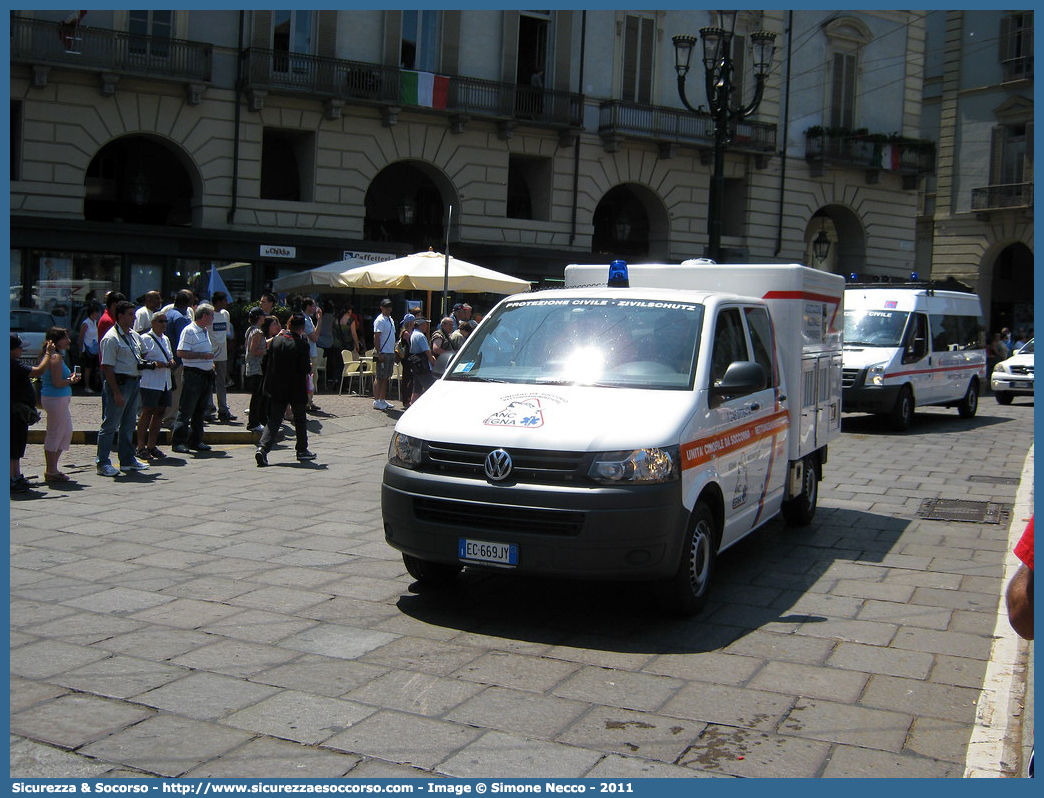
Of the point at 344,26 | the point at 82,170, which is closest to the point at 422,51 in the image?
the point at 344,26

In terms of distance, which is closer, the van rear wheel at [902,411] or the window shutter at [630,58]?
the van rear wheel at [902,411]

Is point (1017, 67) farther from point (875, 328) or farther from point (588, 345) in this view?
point (588, 345)

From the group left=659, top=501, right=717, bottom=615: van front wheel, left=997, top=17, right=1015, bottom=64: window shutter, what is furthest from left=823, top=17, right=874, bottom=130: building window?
left=659, top=501, right=717, bottom=615: van front wheel

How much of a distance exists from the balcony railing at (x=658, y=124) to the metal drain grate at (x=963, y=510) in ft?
66.9

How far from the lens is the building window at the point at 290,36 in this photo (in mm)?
25828

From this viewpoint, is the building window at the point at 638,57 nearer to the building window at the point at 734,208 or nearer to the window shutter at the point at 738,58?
the window shutter at the point at 738,58

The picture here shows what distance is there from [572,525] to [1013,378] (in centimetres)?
2277

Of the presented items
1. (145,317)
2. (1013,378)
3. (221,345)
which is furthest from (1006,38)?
(145,317)

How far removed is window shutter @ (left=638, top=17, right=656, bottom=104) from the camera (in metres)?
31.1

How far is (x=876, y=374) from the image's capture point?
704 inches

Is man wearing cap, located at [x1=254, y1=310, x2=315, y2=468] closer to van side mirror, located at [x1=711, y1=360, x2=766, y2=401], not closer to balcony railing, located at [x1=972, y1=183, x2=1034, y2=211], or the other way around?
van side mirror, located at [x1=711, y1=360, x2=766, y2=401]

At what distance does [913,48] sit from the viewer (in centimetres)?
3756

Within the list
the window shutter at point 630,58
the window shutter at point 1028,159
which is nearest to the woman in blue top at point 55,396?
the window shutter at point 630,58

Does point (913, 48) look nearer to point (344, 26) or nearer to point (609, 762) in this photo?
point (344, 26)
